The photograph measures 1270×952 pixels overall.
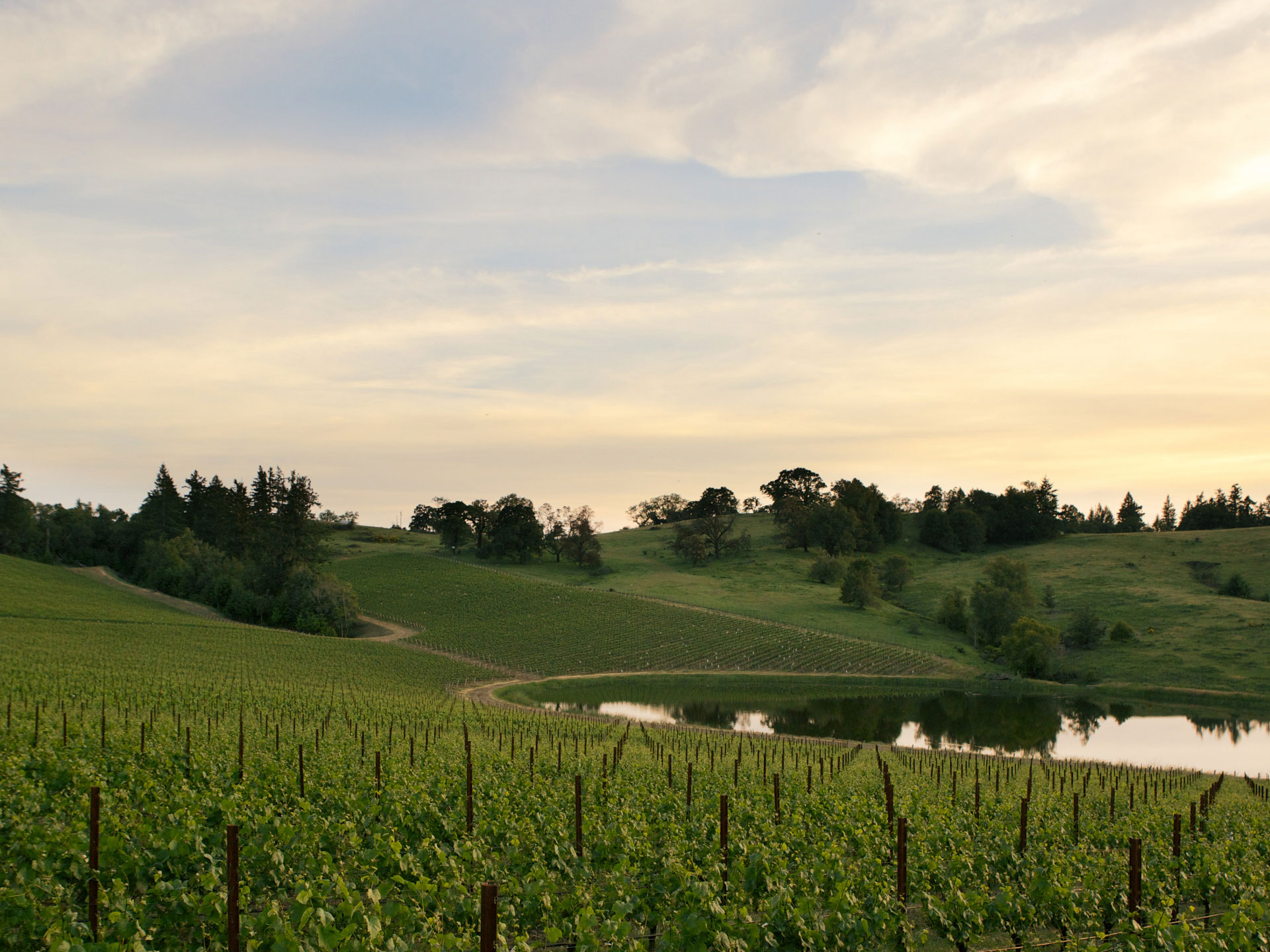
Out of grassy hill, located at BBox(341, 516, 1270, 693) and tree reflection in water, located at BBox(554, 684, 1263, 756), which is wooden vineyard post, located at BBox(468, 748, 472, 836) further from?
grassy hill, located at BBox(341, 516, 1270, 693)

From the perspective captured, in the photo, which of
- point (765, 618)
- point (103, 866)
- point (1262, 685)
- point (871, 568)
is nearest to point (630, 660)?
point (765, 618)

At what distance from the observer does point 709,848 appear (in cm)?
1294

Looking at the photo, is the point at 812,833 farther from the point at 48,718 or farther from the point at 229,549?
the point at 229,549

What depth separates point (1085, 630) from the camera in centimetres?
7656

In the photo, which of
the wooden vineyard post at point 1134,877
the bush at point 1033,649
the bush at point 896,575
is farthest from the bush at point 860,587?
the wooden vineyard post at point 1134,877

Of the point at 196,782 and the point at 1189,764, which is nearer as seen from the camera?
the point at 196,782

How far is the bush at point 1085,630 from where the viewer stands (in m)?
76.2

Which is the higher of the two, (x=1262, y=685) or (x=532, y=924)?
(x=532, y=924)

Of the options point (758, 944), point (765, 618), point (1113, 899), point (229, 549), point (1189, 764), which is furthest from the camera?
point (229, 549)

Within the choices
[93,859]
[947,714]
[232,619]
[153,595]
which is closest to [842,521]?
[947,714]

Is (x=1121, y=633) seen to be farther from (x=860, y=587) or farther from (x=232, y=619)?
(x=232, y=619)

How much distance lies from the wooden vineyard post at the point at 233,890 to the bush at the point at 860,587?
290ft

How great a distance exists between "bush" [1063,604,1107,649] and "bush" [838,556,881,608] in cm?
1983

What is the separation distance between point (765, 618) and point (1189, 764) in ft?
148
